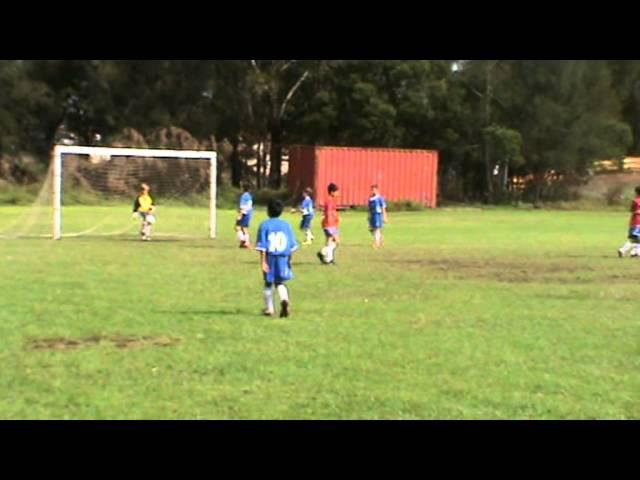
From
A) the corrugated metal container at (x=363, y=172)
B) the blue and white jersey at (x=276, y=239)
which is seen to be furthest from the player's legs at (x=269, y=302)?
the corrugated metal container at (x=363, y=172)

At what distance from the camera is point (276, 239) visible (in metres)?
12.0

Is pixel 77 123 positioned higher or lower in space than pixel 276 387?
higher

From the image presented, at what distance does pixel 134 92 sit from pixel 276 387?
191 feet

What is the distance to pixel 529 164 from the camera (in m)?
64.9

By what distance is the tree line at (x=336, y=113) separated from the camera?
2409 inches

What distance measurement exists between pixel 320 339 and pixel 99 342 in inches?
98.1

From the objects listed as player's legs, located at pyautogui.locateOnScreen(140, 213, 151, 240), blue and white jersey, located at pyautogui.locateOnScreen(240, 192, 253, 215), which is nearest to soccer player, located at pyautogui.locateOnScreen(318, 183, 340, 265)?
blue and white jersey, located at pyautogui.locateOnScreen(240, 192, 253, 215)

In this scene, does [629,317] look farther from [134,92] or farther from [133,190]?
[134,92]

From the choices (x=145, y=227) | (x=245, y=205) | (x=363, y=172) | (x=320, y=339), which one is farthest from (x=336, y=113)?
(x=320, y=339)

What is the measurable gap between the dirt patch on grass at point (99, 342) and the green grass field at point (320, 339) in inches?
1.3

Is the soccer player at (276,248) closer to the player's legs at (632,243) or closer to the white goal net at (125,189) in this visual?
the player's legs at (632,243)

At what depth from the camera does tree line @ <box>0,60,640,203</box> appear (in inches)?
2409

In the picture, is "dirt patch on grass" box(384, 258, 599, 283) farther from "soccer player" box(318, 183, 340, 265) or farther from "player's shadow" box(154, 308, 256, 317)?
"player's shadow" box(154, 308, 256, 317)
